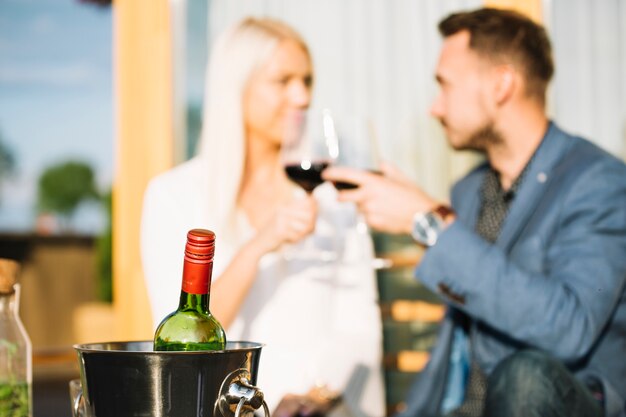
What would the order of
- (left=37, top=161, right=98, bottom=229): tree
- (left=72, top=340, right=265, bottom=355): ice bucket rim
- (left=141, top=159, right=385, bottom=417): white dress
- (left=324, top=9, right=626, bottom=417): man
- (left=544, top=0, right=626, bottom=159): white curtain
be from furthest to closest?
(left=37, top=161, right=98, bottom=229): tree < (left=544, top=0, right=626, bottom=159): white curtain < (left=141, top=159, right=385, bottom=417): white dress < (left=324, top=9, right=626, bottom=417): man < (left=72, top=340, right=265, bottom=355): ice bucket rim

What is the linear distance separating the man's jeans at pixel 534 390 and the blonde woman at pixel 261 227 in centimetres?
51

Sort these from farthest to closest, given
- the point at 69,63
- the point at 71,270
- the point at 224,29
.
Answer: the point at 69,63 < the point at 71,270 < the point at 224,29

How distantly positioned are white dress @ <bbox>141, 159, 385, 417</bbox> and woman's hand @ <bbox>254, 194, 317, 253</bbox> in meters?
0.25

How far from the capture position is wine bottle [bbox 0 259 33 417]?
1.09m

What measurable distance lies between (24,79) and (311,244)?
20.0 metres

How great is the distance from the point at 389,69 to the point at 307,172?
116cm

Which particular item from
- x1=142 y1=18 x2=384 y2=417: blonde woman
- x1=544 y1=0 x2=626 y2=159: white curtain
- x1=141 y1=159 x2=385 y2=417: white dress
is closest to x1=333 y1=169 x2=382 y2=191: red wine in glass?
x1=142 y1=18 x2=384 y2=417: blonde woman

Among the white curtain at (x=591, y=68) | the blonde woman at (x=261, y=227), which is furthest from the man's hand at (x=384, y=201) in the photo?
the white curtain at (x=591, y=68)

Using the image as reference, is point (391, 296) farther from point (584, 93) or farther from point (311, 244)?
point (584, 93)

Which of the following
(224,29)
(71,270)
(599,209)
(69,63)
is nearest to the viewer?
(599,209)

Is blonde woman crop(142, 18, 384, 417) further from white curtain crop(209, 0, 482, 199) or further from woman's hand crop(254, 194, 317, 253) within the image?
white curtain crop(209, 0, 482, 199)

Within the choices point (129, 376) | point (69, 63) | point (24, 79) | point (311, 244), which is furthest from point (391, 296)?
point (69, 63)

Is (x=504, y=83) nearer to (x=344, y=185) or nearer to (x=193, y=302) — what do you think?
(x=344, y=185)

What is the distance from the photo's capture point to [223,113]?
2.28 metres
